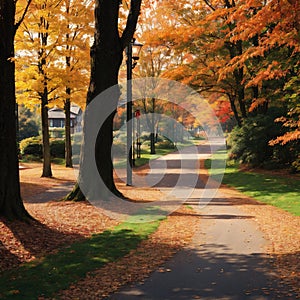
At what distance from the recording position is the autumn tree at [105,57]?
13250 millimetres

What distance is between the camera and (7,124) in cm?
913

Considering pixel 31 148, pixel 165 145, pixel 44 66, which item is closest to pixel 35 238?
pixel 44 66

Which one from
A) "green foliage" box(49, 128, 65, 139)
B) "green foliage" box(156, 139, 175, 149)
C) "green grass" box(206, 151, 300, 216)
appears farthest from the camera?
"green foliage" box(49, 128, 65, 139)

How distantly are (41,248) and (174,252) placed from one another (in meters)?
2.50

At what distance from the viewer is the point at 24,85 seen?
70.4 ft

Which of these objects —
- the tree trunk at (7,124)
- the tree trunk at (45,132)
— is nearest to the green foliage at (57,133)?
the tree trunk at (45,132)

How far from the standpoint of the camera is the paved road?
18.8ft

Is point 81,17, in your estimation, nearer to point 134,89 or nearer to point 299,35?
point 299,35

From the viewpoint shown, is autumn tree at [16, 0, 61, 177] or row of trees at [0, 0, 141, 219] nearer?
row of trees at [0, 0, 141, 219]

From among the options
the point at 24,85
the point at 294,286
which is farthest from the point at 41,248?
the point at 24,85

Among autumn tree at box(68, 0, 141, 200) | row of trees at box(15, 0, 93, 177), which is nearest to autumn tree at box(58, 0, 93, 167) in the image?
row of trees at box(15, 0, 93, 177)

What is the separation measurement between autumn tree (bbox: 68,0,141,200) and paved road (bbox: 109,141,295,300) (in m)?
4.70

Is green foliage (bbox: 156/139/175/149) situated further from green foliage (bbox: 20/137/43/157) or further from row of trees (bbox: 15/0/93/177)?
row of trees (bbox: 15/0/93/177)

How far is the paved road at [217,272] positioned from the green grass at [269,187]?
4610 mm
